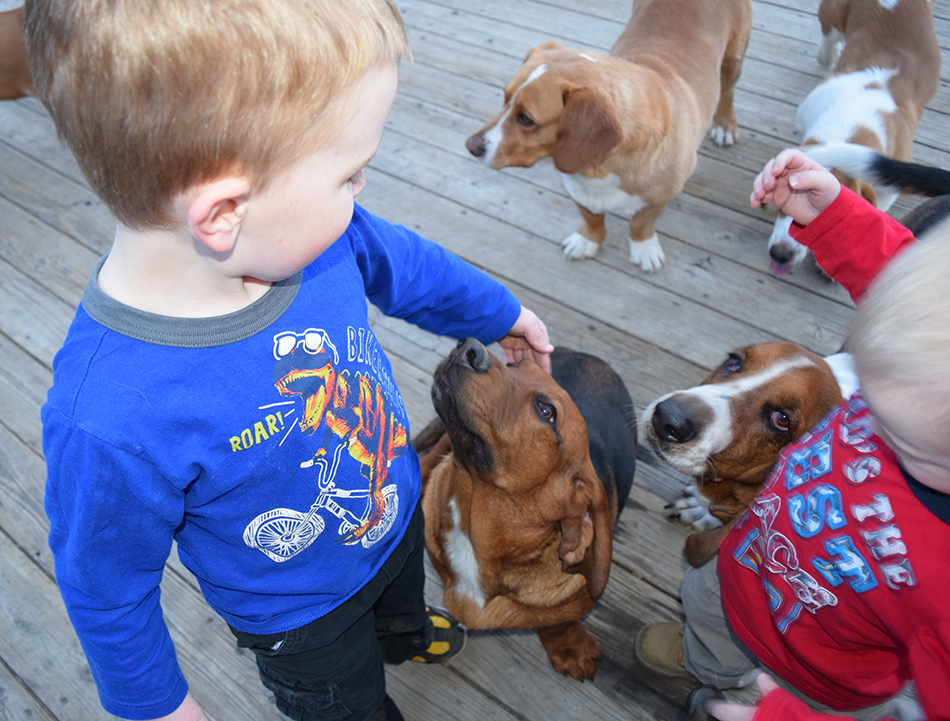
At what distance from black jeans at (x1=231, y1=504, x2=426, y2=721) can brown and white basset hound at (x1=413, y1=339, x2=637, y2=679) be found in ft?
0.84

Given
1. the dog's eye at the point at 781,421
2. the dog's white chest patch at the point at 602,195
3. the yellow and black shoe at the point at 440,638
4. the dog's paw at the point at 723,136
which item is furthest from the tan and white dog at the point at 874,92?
the yellow and black shoe at the point at 440,638

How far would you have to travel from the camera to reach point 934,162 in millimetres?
3910

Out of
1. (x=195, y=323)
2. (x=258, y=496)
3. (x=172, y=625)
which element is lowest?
(x=172, y=625)

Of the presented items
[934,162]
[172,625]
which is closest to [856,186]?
[934,162]

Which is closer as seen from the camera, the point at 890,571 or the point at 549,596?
the point at 890,571

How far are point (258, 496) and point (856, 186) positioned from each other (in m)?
3.07

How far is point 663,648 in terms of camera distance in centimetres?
228

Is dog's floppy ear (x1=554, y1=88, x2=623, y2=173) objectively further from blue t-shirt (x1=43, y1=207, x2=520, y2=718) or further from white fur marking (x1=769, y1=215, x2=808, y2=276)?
blue t-shirt (x1=43, y1=207, x2=520, y2=718)

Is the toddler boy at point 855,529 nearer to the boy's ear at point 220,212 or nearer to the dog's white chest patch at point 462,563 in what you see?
the dog's white chest patch at point 462,563

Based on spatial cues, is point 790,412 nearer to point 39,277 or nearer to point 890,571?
point 890,571

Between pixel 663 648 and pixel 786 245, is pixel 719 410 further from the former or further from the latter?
pixel 786 245

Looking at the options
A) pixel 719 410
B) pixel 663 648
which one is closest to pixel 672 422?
pixel 719 410

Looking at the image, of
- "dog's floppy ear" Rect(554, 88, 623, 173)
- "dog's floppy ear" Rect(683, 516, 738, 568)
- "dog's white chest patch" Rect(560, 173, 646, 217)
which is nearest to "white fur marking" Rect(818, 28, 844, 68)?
"dog's white chest patch" Rect(560, 173, 646, 217)

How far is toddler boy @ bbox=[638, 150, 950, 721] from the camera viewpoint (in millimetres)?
1028
